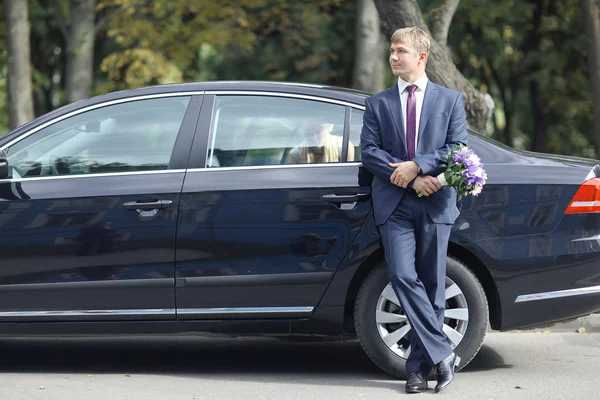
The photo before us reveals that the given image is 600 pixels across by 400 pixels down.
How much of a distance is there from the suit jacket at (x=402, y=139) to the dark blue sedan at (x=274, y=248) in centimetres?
22

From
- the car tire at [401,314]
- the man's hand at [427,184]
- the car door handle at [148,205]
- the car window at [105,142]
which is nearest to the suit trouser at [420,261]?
the man's hand at [427,184]

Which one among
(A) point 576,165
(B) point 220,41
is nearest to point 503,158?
(A) point 576,165

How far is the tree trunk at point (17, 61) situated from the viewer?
1451 centimetres

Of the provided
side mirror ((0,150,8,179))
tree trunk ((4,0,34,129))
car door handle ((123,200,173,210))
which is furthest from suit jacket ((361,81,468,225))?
tree trunk ((4,0,34,129))

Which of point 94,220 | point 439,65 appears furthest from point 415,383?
point 439,65

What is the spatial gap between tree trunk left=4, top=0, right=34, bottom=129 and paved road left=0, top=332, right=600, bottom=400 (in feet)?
26.0

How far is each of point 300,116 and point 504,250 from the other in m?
1.34

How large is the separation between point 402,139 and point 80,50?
456 inches

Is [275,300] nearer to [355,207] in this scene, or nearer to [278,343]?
[355,207]

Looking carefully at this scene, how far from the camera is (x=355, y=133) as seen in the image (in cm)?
572

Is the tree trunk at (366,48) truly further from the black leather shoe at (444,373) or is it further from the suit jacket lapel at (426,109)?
the black leather shoe at (444,373)

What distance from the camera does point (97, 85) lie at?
1948cm

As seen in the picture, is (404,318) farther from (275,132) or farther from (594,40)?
(594,40)

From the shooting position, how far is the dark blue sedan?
5.57 m
